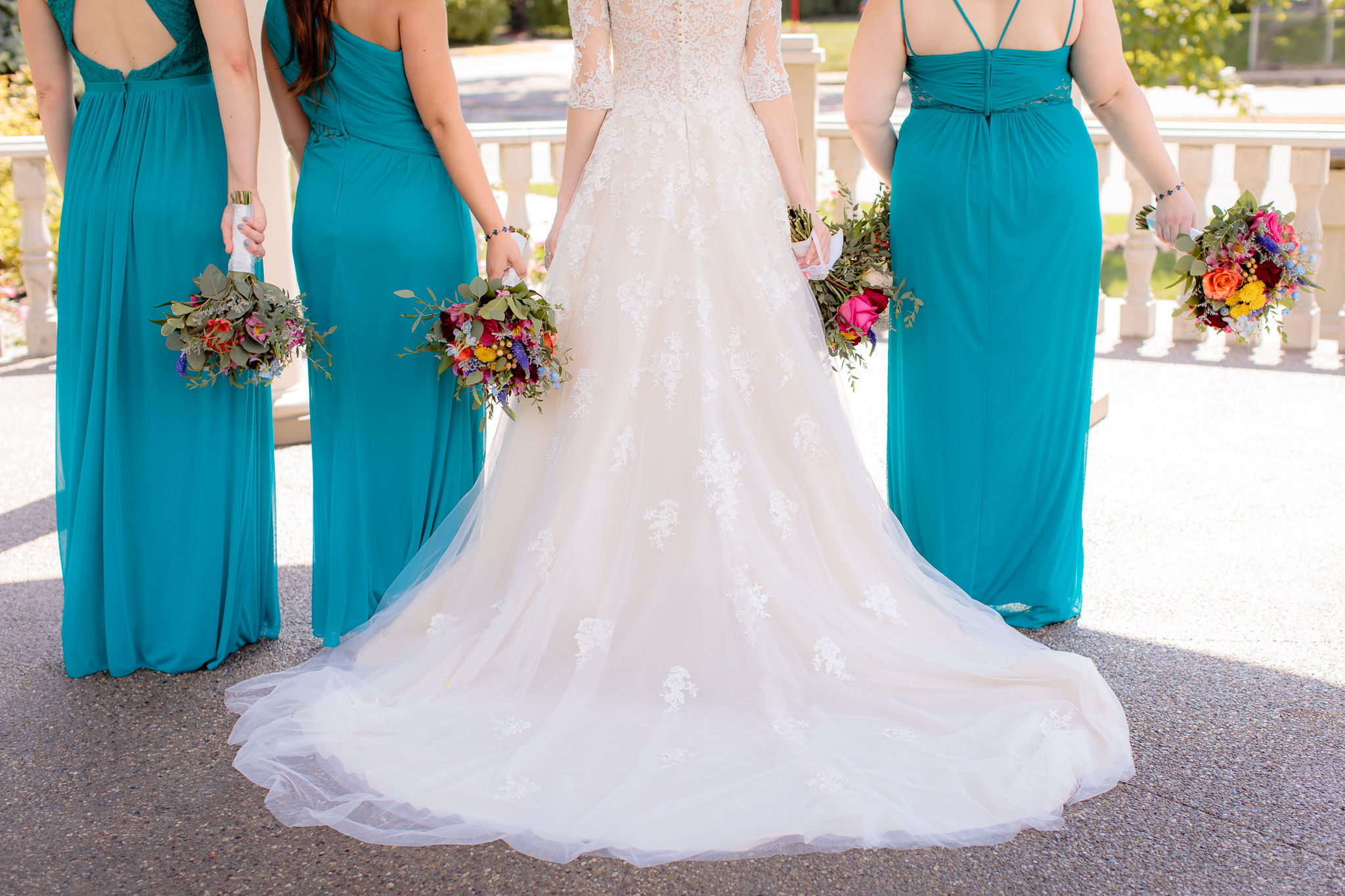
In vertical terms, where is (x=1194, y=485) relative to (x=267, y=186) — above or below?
below

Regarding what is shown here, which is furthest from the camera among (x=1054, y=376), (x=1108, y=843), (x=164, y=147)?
(x=1054, y=376)

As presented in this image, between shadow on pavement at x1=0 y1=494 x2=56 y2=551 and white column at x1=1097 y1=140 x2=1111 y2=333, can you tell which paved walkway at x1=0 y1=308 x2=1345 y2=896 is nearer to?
shadow on pavement at x1=0 y1=494 x2=56 y2=551

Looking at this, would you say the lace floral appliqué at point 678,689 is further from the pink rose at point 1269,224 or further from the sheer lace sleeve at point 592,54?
the pink rose at point 1269,224

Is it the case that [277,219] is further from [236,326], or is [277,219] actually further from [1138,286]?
[1138,286]

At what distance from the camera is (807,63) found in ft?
16.0

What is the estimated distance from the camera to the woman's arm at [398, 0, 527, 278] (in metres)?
2.83

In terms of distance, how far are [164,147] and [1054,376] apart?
247 centimetres

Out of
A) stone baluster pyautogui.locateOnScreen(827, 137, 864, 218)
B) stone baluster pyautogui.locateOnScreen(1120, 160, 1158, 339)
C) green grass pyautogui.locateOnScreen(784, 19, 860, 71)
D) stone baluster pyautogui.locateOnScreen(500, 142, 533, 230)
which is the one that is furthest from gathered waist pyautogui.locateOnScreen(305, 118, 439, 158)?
green grass pyautogui.locateOnScreen(784, 19, 860, 71)

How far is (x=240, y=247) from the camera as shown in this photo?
283 centimetres

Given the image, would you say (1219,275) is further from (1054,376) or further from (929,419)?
(929,419)

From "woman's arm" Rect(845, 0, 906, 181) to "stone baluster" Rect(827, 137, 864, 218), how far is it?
3.18 metres

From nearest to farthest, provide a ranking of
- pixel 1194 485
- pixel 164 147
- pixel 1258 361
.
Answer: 1. pixel 164 147
2. pixel 1194 485
3. pixel 1258 361

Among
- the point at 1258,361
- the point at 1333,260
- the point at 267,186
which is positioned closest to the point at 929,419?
the point at 267,186

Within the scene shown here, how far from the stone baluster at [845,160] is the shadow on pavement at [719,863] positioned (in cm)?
415
